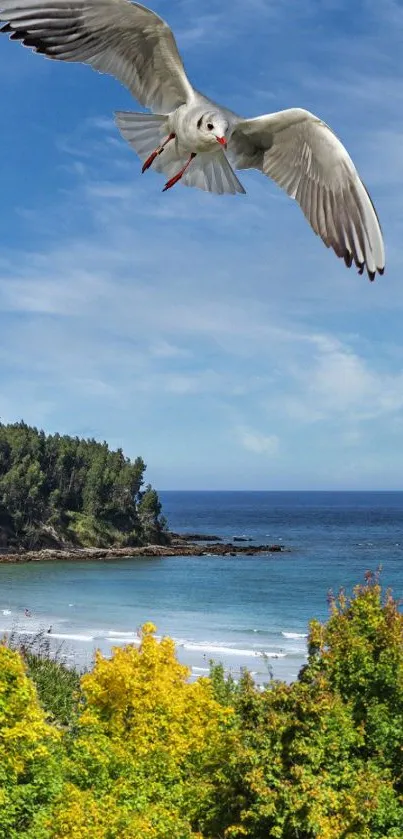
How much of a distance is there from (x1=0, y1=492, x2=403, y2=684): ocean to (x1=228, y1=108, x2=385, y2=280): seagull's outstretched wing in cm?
2498

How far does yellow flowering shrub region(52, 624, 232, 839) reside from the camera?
988 cm

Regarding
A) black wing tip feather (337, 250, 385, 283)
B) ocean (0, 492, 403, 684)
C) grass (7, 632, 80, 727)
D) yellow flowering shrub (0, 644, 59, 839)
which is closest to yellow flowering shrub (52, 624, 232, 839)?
yellow flowering shrub (0, 644, 59, 839)

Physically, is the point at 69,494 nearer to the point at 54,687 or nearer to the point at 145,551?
the point at 145,551

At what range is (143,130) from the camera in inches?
142

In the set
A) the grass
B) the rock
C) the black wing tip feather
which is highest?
the black wing tip feather

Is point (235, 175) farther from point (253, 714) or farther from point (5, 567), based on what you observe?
point (5, 567)

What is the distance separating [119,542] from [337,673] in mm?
69530

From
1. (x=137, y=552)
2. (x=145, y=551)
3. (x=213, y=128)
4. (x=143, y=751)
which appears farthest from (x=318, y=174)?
(x=145, y=551)

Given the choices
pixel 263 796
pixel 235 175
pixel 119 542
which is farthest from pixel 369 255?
pixel 119 542

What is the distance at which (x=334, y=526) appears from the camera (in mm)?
123750

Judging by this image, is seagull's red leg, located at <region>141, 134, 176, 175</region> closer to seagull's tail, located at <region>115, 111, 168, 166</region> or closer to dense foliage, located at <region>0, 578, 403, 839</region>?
seagull's tail, located at <region>115, 111, 168, 166</region>

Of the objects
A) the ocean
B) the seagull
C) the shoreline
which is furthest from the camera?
the shoreline

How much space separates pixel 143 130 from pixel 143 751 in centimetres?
1000

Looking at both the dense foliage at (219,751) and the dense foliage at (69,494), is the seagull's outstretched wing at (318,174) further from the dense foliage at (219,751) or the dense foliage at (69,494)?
the dense foliage at (69,494)
